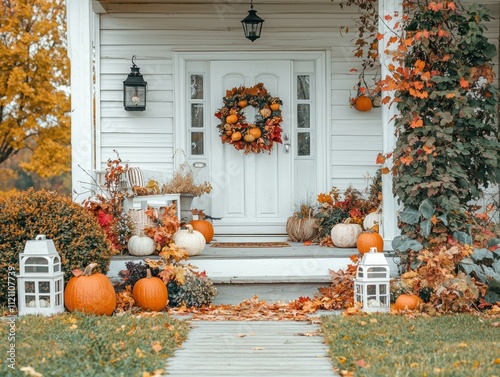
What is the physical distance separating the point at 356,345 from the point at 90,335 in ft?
5.53

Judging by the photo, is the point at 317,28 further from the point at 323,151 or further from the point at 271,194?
the point at 271,194

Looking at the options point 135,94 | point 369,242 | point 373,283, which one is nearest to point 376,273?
point 373,283

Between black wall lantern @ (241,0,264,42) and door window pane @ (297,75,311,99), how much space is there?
75 centimetres

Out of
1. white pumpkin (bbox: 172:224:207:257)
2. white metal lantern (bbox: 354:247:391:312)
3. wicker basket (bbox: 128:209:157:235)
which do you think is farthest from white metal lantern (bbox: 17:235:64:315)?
white metal lantern (bbox: 354:247:391:312)

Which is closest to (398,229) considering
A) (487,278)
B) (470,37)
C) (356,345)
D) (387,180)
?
Answer: (387,180)

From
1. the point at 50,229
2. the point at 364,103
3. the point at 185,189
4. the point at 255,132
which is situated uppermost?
the point at 364,103

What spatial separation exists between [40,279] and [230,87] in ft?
12.5

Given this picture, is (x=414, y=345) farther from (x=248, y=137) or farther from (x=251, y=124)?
(x=251, y=124)

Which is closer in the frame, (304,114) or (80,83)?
(80,83)

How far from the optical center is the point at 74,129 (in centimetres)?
744

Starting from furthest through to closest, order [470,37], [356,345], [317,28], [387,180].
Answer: [317,28]
[387,180]
[470,37]
[356,345]

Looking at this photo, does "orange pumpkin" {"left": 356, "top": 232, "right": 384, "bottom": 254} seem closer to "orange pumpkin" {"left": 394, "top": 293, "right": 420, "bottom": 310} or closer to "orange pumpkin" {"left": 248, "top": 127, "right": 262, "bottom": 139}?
Answer: "orange pumpkin" {"left": 394, "top": 293, "right": 420, "bottom": 310}

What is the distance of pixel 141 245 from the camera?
738 centimetres

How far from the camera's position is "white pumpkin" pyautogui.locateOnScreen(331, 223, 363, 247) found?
783 centimetres
